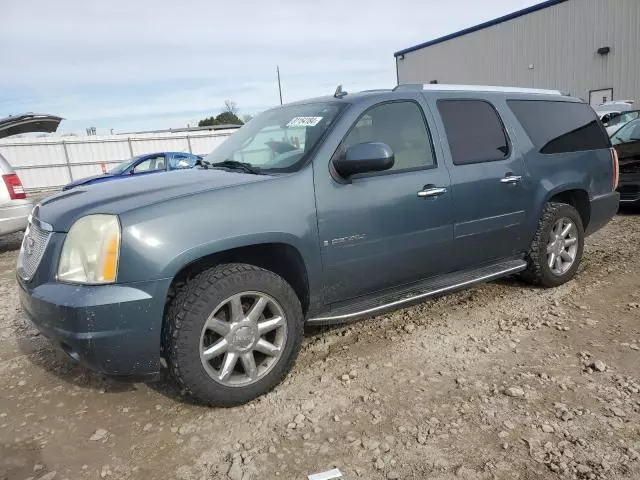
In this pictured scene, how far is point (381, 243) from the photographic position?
3289mm

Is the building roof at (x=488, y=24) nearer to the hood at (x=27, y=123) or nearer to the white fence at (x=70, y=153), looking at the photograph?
the white fence at (x=70, y=153)

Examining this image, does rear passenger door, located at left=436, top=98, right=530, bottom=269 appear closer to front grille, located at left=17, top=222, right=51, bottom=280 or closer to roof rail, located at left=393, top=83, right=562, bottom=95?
roof rail, located at left=393, top=83, right=562, bottom=95

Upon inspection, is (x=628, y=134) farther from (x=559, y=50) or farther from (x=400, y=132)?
(x=559, y=50)

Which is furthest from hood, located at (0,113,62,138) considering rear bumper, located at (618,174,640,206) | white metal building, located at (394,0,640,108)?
white metal building, located at (394,0,640,108)

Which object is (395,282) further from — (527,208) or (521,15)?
(521,15)

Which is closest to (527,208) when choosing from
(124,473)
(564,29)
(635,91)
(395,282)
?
(395,282)

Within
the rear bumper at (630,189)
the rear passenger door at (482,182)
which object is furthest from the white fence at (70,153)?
the rear passenger door at (482,182)

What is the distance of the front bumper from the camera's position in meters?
2.46

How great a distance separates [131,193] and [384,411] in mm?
1849

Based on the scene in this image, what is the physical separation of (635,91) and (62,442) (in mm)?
25616

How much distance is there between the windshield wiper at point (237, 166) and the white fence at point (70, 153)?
59.2 ft

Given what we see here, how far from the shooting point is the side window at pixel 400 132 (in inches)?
133

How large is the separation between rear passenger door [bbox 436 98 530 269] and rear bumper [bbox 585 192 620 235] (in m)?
1.13

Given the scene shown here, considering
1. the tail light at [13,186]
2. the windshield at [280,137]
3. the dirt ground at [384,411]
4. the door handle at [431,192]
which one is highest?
the windshield at [280,137]
